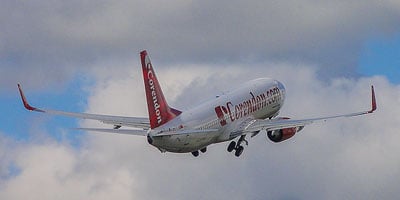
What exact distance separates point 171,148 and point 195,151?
10.3m

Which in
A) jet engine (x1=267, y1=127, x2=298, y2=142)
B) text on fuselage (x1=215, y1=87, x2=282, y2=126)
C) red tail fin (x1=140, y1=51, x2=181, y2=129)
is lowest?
red tail fin (x1=140, y1=51, x2=181, y2=129)

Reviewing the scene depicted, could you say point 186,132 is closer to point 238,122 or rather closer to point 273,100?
point 238,122

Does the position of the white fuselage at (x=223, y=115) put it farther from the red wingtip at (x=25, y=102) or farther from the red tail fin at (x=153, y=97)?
the red wingtip at (x=25, y=102)

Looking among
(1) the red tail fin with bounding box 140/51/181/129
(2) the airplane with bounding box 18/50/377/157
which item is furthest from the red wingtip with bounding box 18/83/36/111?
(1) the red tail fin with bounding box 140/51/181/129

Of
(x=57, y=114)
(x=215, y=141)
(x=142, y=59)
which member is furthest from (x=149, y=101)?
(x=57, y=114)

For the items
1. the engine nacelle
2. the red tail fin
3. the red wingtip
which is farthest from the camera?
the engine nacelle

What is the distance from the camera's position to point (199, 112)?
422 feet

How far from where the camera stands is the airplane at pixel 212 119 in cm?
12181

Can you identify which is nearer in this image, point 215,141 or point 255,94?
point 215,141

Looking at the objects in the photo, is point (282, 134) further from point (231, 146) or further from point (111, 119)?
point (111, 119)

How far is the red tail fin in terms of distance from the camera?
121 meters

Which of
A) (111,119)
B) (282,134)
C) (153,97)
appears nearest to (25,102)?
(111,119)

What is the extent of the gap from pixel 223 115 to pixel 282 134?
9.37m

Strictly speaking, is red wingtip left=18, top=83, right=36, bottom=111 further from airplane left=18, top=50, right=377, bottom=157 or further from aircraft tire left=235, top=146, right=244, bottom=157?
aircraft tire left=235, top=146, right=244, bottom=157
